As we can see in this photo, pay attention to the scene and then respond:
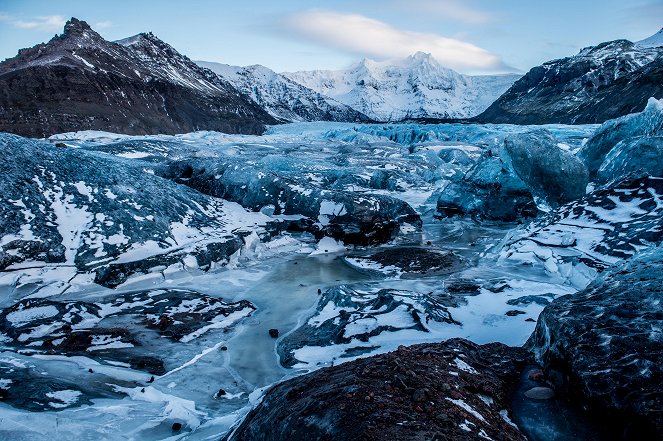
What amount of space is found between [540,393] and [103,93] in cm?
5133

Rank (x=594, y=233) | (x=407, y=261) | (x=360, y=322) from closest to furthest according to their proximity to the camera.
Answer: (x=360, y=322) → (x=594, y=233) → (x=407, y=261)

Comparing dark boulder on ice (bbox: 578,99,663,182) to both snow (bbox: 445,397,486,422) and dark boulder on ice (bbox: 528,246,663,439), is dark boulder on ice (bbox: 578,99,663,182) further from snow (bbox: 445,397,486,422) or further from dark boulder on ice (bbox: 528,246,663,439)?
snow (bbox: 445,397,486,422)

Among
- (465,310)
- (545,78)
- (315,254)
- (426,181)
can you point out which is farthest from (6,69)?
(545,78)

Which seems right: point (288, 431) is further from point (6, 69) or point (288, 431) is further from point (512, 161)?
point (6, 69)

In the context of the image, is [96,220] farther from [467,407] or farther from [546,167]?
[546,167]

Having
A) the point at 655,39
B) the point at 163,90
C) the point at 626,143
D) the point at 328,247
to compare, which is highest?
the point at 655,39

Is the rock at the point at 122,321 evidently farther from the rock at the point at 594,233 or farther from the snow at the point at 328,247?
the rock at the point at 594,233

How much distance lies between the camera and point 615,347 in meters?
2.11

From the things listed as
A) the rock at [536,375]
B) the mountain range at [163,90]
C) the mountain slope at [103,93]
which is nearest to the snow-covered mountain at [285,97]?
the mountain range at [163,90]

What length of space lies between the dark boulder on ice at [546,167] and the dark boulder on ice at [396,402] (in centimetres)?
673

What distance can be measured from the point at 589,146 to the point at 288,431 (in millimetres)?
10402

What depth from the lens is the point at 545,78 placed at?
3260 inches

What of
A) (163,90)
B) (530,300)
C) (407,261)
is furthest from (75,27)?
(530,300)

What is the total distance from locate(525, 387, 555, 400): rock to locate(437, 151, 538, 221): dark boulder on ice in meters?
8.02
